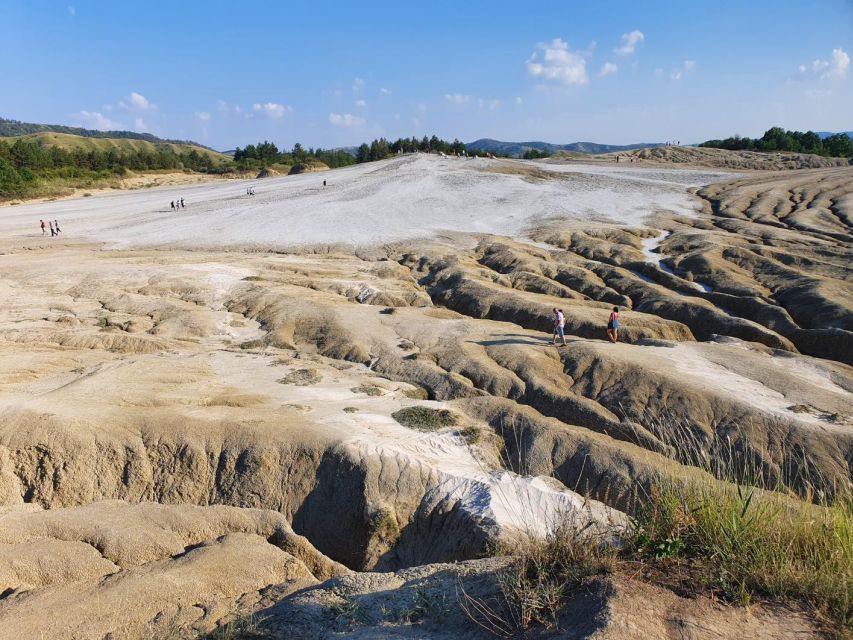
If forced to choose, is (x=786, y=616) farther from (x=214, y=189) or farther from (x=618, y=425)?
(x=214, y=189)

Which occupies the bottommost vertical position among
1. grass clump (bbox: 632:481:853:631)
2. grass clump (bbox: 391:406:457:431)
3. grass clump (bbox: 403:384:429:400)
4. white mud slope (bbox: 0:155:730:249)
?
grass clump (bbox: 403:384:429:400)

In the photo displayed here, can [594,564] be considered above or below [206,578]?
above

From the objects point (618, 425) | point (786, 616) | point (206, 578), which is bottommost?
point (618, 425)

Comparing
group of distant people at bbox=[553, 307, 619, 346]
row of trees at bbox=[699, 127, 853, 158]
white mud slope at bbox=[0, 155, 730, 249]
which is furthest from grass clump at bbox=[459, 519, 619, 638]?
row of trees at bbox=[699, 127, 853, 158]

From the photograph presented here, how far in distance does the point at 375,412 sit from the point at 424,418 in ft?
5.32

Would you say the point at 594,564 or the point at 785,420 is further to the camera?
the point at 785,420

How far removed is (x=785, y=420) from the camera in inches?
711

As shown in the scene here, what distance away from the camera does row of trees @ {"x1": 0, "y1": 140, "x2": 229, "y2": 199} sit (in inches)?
2990

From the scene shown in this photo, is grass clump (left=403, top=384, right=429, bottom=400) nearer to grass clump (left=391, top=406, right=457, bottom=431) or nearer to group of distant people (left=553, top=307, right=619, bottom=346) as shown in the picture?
grass clump (left=391, top=406, right=457, bottom=431)

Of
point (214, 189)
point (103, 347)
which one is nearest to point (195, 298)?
point (103, 347)

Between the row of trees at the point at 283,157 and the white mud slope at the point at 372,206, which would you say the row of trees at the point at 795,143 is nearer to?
the white mud slope at the point at 372,206

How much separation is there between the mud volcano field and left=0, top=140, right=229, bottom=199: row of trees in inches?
1441

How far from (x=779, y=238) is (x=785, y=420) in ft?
105

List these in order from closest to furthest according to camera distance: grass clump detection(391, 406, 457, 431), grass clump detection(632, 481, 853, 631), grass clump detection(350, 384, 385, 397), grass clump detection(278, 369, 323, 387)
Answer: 1. grass clump detection(632, 481, 853, 631)
2. grass clump detection(391, 406, 457, 431)
3. grass clump detection(350, 384, 385, 397)
4. grass clump detection(278, 369, 323, 387)
